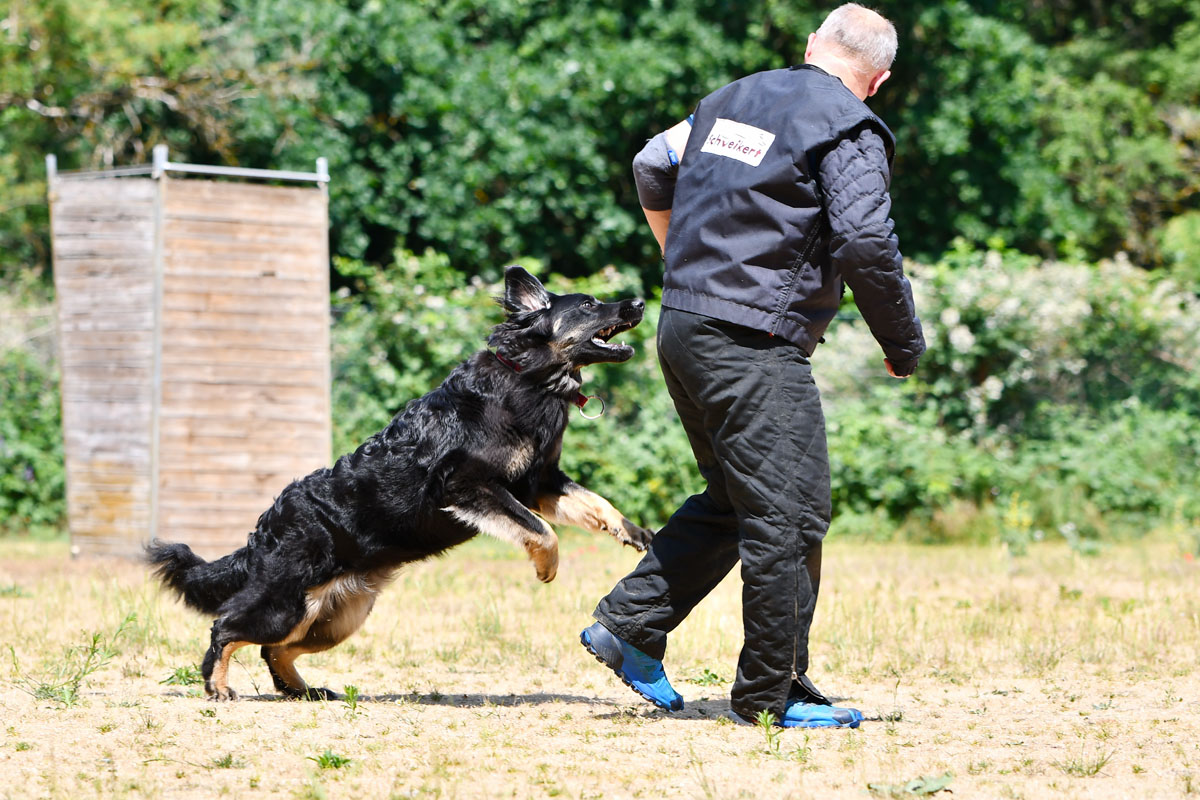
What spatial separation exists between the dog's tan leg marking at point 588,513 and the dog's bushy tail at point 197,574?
4.34ft

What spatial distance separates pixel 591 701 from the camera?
499cm

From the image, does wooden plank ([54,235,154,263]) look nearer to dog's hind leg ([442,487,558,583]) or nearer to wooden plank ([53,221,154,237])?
wooden plank ([53,221,154,237])

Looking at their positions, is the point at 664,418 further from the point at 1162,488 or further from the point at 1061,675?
the point at 1061,675

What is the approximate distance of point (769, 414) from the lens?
408 centimetres

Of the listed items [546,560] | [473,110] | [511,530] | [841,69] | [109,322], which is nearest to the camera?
[841,69]

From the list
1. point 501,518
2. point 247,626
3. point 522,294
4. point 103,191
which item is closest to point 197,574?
point 247,626

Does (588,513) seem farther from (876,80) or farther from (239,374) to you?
(239,374)

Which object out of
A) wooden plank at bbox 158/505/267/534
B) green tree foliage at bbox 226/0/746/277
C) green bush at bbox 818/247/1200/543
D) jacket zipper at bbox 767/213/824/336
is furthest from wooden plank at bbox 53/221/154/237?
jacket zipper at bbox 767/213/824/336

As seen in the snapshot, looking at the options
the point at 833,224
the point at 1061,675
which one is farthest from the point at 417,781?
the point at 1061,675

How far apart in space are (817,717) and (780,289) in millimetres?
1516

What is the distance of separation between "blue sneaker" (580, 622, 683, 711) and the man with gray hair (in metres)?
0.38

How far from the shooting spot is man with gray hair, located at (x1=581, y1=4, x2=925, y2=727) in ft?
13.0

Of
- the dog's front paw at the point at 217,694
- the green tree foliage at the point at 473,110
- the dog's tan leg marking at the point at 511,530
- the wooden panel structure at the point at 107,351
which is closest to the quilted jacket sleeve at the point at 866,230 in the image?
the dog's tan leg marking at the point at 511,530

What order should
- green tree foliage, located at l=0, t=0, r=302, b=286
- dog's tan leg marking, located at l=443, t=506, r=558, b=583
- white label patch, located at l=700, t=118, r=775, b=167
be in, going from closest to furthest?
white label patch, located at l=700, t=118, r=775, b=167, dog's tan leg marking, located at l=443, t=506, r=558, b=583, green tree foliage, located at l=0, t=0, r=302, b=286
